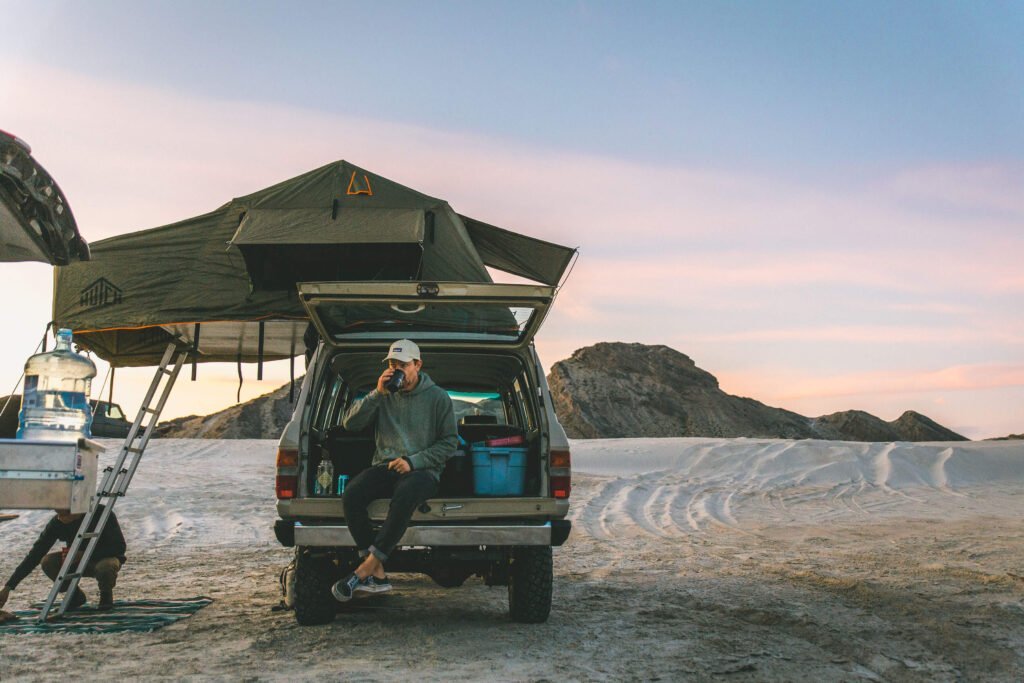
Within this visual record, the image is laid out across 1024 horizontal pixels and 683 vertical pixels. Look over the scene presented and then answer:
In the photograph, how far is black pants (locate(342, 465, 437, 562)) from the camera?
6.13m

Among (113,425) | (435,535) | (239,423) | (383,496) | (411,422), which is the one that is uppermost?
(239,423)

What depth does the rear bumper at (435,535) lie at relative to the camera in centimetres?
623

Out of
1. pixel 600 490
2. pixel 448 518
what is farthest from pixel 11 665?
pixel 600 490

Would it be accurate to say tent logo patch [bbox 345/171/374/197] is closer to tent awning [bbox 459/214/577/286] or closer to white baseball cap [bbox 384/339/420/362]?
tent awning [bbox 459/214/577/286]

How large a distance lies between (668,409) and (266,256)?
34.0 m

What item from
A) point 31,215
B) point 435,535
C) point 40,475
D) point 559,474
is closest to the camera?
point 40,475

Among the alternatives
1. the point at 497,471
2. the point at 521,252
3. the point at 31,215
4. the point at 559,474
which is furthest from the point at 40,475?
the point at 521,252

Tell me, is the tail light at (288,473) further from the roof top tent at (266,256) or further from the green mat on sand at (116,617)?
the roof top tent at (266,256)

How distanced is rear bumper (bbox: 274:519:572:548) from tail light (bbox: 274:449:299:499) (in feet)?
0.62

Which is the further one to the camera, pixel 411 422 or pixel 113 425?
pixel 113 425

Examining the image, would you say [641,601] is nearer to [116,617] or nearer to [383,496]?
[383,496]

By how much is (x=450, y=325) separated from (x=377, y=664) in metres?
2.56

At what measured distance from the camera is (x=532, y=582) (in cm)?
660

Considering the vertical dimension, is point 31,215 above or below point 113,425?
above
